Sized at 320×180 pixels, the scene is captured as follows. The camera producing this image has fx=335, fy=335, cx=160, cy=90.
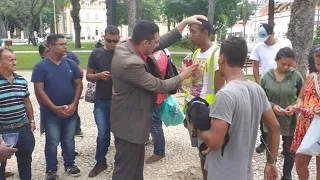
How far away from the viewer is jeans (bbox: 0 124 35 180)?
3.55 m

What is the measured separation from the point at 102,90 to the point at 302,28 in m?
5.06

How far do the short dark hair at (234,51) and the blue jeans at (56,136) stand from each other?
2.53m

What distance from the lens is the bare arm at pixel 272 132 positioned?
7.90 feet

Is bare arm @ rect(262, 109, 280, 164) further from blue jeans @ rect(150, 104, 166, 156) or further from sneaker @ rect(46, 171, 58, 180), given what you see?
sneaker @ rect(46, 171, 58, 180)

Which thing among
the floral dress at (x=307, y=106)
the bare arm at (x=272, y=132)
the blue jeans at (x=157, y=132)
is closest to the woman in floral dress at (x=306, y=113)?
the floral dress at (x=307, y=106)

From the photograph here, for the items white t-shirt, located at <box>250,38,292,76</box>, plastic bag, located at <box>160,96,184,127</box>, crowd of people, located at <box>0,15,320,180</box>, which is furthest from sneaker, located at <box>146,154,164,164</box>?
white t-shirt, located at <box>250,38,292,76</box>

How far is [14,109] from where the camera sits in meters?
3.50

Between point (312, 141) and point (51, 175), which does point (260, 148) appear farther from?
point (51, 175)

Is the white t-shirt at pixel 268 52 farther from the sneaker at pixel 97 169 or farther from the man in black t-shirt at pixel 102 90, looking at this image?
the sneaker at pixel 97 169

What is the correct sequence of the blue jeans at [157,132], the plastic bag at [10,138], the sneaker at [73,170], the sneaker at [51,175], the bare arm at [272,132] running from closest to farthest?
the bare arm at [272,132] < the plastic bag at [10,138] < the sneaker at [51,175] < the sneaker at [73,170] < the blue jeans at [157,132]

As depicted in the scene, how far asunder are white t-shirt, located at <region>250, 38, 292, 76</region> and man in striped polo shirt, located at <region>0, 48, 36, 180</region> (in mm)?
3423

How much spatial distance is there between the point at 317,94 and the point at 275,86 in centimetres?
82

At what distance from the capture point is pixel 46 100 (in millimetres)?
3863

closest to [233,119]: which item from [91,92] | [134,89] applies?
[134,89]
